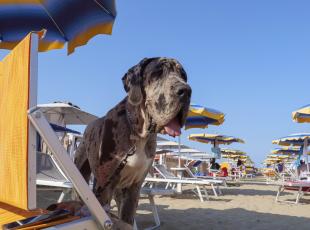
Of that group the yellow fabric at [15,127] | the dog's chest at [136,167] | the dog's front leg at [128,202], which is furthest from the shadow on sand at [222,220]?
the yellow fabric at [15,127]

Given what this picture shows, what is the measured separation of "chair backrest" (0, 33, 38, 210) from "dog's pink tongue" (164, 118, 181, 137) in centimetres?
105

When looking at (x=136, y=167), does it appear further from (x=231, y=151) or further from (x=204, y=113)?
(x=231, y=151)

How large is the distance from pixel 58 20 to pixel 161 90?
7.43 feet

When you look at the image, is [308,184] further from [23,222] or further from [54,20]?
[23,222]

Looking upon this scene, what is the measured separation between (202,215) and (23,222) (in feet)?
17.5

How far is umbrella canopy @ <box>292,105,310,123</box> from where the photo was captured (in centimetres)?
1079

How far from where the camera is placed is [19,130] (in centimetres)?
113

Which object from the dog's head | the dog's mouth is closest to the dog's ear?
the dog's head

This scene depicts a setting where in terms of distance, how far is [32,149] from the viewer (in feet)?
3.45

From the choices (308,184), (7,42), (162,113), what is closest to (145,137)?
(162,113)

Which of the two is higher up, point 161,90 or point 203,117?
point 203,117

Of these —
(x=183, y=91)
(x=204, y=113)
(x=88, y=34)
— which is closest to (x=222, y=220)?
(x=88, y=34)

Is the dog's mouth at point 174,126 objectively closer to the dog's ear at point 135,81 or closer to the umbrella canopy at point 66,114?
the dog's ear at point 135,81

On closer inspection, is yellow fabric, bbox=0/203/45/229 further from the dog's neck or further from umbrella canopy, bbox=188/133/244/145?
umbrella canopy, bbox=188/133/244/145
